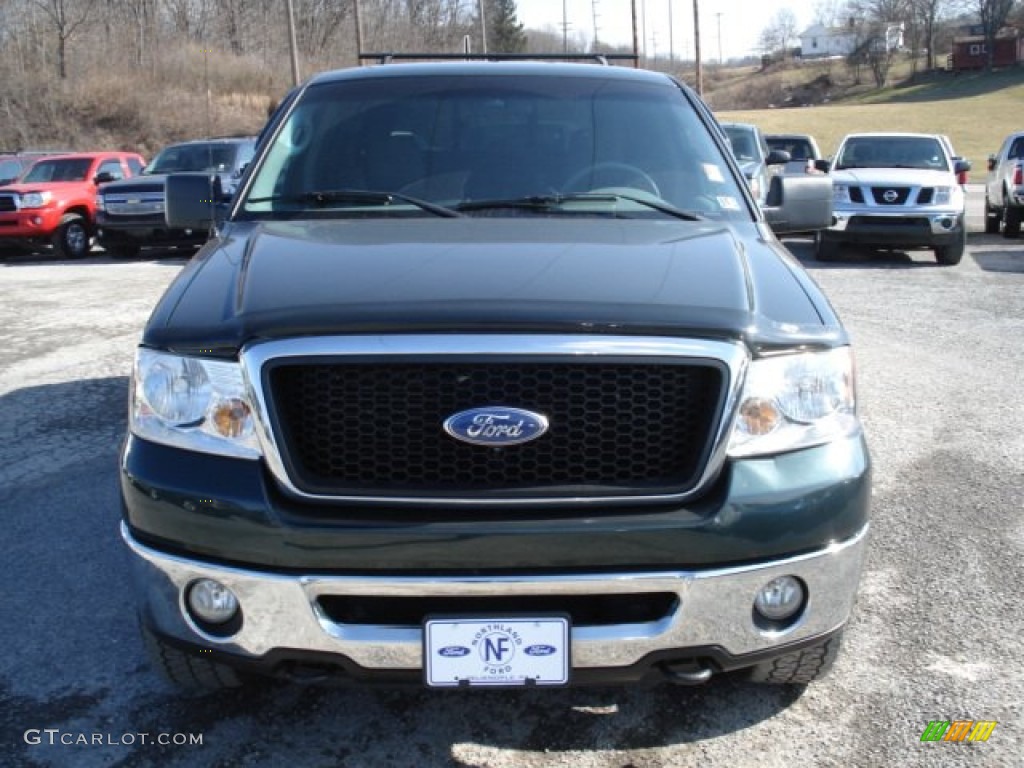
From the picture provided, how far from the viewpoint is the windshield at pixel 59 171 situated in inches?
666

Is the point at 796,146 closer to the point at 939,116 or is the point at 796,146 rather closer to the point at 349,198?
the point at 349,198

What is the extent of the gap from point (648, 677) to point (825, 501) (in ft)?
1.96

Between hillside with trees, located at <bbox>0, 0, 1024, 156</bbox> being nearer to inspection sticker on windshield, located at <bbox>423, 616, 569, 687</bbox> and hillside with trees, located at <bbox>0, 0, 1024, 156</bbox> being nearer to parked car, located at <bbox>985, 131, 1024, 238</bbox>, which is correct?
parked car, located at <bbox>985, 131, 1024, 238</bbox>

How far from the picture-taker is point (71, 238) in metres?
16.2

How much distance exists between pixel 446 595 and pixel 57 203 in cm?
1555

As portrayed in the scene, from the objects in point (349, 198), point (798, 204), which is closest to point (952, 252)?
point (798, 204)

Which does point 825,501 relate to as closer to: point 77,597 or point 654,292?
point 654,292

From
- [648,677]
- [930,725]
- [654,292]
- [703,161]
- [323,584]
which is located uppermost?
[703,161]

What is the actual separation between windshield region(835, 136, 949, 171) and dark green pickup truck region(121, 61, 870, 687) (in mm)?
13016

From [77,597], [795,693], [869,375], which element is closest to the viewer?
[795,693]

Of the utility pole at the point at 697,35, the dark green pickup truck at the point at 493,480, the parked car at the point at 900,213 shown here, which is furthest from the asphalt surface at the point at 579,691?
the utility pole at the point at 697,35

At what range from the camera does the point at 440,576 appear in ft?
7.76

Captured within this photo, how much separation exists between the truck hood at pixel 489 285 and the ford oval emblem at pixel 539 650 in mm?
729

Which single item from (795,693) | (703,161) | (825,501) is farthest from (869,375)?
(825,501)
